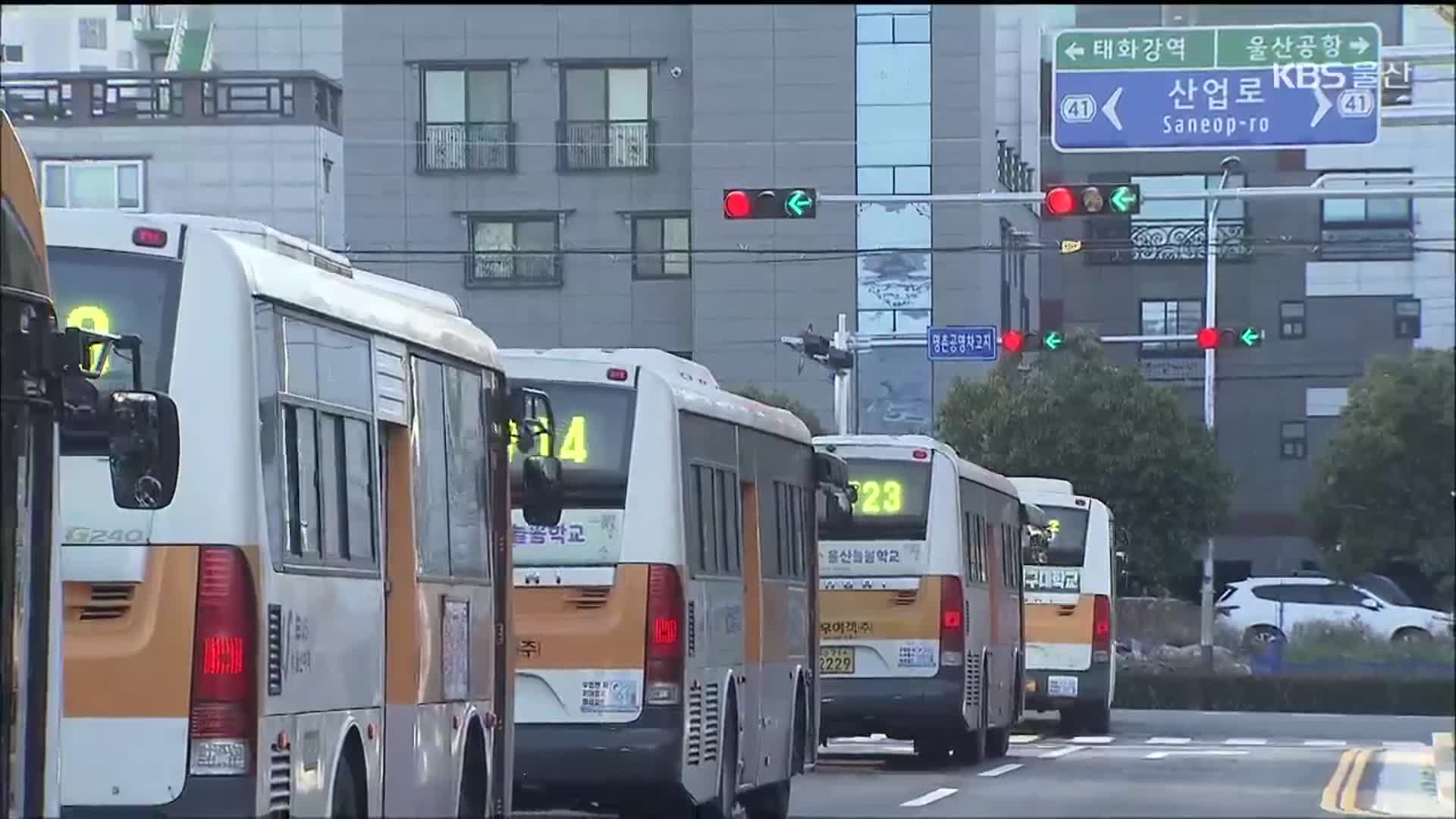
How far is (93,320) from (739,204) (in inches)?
614

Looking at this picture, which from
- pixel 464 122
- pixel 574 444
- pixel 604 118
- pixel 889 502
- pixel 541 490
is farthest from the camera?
pixel 604 118

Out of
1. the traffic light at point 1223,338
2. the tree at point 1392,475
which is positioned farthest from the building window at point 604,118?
the traffic light at point 1223,338

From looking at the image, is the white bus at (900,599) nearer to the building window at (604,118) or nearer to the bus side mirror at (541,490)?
the bus side mirror at (541,490)

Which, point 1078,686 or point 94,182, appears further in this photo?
point 94,182

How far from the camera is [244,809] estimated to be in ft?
28.7

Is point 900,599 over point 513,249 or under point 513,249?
under

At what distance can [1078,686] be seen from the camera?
3366 cm

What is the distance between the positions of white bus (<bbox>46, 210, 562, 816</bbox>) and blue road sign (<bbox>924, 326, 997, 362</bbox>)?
22815 millimetres

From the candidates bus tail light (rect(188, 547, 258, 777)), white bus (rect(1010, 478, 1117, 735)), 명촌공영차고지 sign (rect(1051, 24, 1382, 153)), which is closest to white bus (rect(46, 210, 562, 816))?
bus tail light (rect(188, 547, 258, 777))

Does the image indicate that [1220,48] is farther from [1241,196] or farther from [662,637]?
[662,637]

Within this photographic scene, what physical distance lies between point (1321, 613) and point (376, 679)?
137 ft

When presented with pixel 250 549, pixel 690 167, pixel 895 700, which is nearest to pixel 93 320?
pixel 250 549

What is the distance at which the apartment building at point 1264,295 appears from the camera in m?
44.1

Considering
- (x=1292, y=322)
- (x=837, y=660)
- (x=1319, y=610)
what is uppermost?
(x=1292, y=322)
